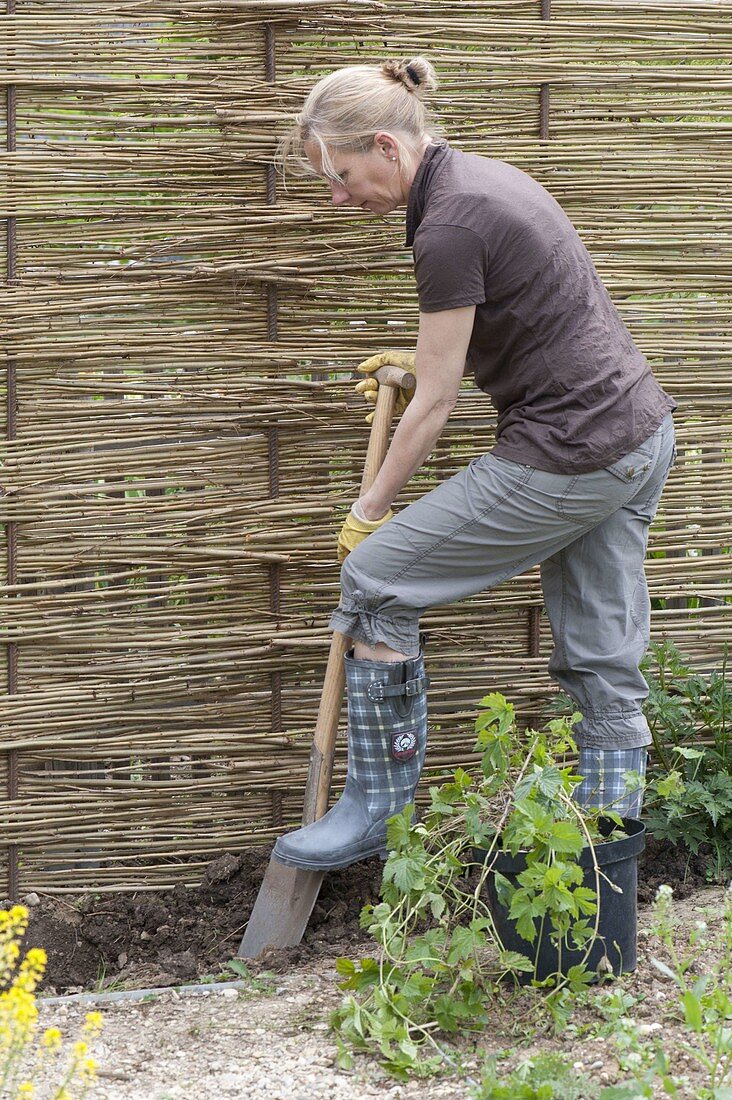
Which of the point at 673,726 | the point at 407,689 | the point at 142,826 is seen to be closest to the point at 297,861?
the point at 407,689

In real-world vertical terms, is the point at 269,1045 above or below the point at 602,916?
below

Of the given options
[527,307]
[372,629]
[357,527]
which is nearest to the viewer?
[527,307]

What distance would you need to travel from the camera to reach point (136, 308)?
2.90m

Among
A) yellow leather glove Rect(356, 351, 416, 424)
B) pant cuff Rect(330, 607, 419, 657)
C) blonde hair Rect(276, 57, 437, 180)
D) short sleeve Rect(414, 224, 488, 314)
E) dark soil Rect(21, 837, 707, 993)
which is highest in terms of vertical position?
blonde hair Rect(276, 57, 437, 180)

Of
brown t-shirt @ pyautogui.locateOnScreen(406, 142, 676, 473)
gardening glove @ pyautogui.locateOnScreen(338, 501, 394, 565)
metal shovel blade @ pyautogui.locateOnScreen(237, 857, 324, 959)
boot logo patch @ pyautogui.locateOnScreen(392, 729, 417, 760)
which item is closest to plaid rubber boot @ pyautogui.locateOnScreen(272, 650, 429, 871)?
boot logo patch @ pyautogui.locateOnScreen(392, 729, 417, 760)

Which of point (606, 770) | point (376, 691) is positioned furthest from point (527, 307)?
point (606, 770)

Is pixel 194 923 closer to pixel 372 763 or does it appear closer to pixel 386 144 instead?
pixel 372 763

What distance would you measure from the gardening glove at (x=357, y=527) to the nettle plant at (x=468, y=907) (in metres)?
0.53

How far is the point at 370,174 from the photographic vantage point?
2.37 m

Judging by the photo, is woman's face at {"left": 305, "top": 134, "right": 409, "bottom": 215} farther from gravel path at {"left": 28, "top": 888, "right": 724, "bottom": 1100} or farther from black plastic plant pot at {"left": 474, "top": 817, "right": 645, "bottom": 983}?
gravel path at {"left": 28, "top": 888, "right": 724, "bottom": 1100}

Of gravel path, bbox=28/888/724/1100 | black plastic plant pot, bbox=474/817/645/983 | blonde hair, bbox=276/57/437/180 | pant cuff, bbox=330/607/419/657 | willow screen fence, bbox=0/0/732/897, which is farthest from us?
willow screen fence, bbox=0/0/732/897

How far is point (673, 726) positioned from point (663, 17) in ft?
6.57

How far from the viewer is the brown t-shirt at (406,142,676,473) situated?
222cm

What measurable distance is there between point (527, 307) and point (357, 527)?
64 cm
